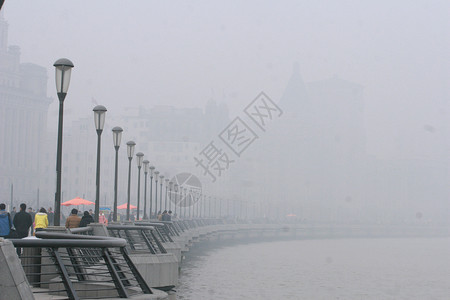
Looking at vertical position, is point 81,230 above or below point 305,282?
above

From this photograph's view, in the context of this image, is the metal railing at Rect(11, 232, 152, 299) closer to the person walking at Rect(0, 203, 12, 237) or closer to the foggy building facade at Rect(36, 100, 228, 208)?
the person walking at Rect(0, 203, 12, 237)

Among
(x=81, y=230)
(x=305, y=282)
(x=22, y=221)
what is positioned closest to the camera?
(x=81, y=230)

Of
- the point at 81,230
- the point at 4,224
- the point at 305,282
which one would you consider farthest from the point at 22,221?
the point at 305,282

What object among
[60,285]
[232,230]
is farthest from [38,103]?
[60,285]

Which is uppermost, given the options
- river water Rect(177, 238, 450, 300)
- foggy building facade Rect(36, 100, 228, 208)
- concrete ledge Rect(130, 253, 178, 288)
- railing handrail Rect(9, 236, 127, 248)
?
foggy building facade Rect(36, 100, 228, 208)

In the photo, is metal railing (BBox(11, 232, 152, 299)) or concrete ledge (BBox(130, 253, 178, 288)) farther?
concrete ledge (BBox(130, 253, 178, 288))

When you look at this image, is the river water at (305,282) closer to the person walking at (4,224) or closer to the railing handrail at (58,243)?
the person walking at (4,224)

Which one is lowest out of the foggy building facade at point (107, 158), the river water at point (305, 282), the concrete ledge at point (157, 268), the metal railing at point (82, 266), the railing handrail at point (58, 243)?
the river water at point (305, 282)

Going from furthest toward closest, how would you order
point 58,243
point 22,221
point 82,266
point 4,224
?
1. point 22,221
2. point 4,224
3. point 82,266
4. point 58,243

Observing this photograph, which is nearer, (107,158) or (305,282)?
(305,282)

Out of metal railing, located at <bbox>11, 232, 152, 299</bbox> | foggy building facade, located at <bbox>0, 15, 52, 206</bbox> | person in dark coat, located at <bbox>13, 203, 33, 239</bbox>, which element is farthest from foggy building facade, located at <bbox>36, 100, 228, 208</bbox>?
metal railing, located at <bbox>11, 232, 152, 299</bbox>

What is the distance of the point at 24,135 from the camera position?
159 meters

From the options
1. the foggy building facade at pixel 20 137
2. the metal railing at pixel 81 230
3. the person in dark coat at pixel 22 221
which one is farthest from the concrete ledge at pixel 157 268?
the foggy building facade at pixel 20 137

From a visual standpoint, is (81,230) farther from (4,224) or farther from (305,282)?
(305,282)
